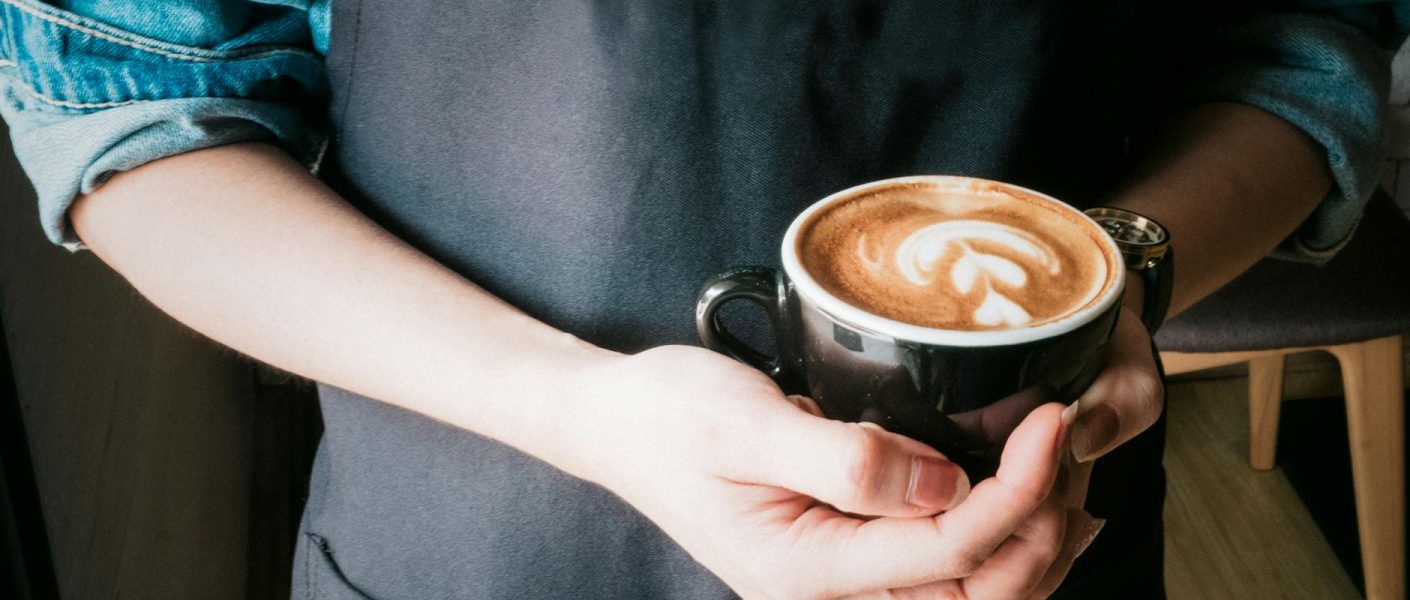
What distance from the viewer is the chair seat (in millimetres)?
1514

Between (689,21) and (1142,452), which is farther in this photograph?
(1142,452)

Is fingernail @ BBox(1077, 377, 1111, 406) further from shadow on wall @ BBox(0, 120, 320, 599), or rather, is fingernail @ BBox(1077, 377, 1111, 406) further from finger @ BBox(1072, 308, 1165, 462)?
shadow on wall @ BBox(0, 120, 320, 599)

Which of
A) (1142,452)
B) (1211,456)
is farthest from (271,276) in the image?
(1211,456)

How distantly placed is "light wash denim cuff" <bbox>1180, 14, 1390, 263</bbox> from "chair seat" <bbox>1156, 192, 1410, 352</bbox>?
2.48 ft

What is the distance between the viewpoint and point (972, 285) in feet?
1.76

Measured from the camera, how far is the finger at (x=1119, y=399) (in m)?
0.54

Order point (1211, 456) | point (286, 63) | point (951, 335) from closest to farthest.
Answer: point (951, 335) → point (286, 63) → point (1211, 456)

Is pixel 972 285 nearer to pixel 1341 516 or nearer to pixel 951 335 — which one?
pixel 951 335

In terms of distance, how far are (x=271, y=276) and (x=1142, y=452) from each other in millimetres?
639

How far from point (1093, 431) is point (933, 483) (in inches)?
4.2

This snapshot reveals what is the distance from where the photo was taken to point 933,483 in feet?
1.64

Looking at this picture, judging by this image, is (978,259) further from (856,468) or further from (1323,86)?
(1323,86)

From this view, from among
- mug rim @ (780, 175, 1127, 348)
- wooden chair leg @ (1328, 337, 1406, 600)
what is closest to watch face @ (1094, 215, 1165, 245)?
mug rim @ (780, 175, 1127, 348)

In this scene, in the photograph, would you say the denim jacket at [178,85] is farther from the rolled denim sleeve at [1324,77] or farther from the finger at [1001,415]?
the finger at [1001,415]
